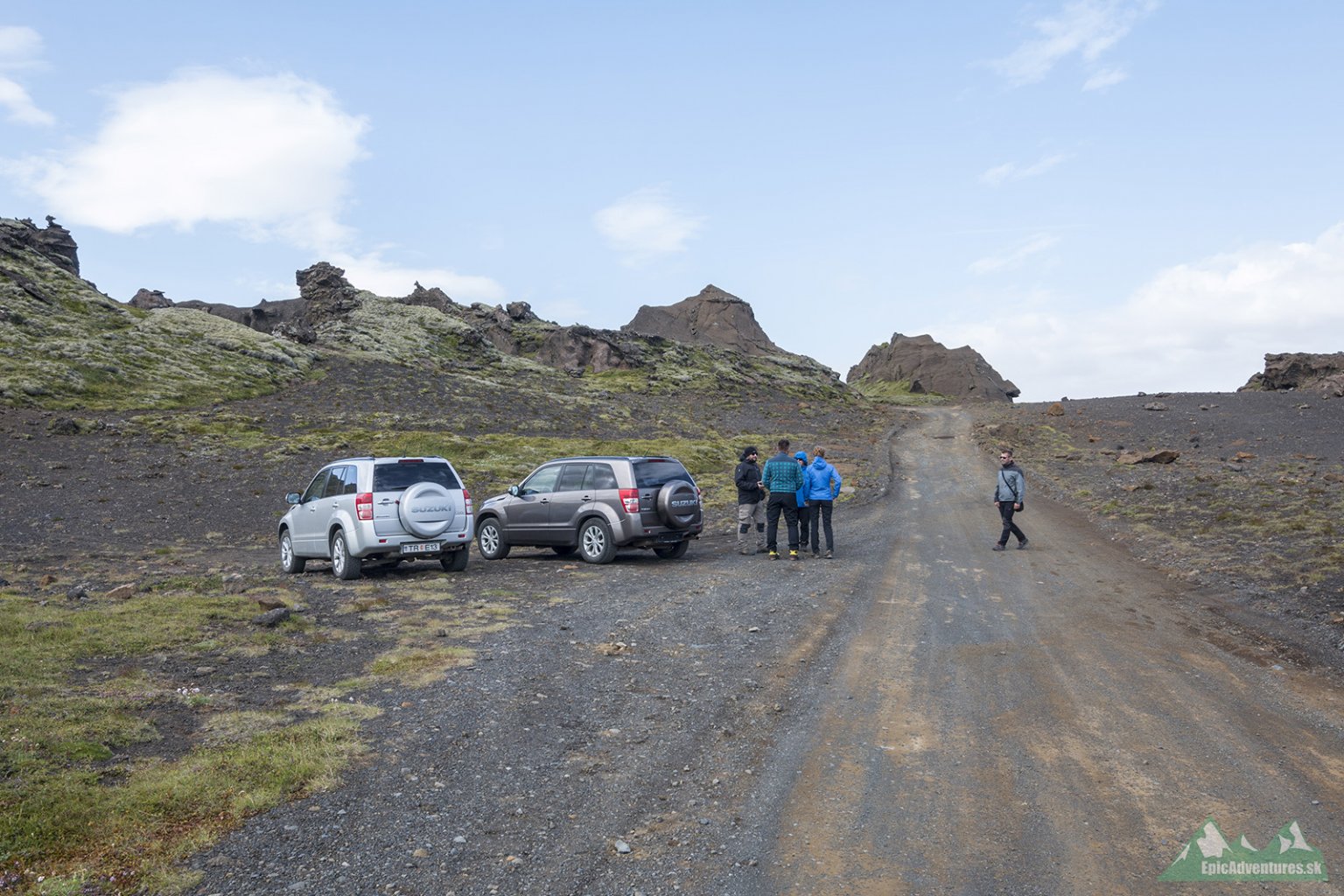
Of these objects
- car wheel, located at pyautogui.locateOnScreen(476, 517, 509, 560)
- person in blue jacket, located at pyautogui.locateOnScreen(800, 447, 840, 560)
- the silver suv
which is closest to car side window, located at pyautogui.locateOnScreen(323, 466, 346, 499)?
the silver suv

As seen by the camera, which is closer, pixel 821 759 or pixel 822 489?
pixel 821 759

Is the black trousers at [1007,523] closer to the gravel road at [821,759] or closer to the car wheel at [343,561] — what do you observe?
the gravel road at [821,759]

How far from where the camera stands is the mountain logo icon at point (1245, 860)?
→ 4574 millimetres

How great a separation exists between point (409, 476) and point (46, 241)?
71002 millimetres

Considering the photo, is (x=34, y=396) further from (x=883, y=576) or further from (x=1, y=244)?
(x=883, y=576)

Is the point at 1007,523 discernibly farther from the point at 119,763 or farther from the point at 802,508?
the point at 119,763

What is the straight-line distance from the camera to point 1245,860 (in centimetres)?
475

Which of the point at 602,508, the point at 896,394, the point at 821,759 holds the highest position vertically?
the point at 896,394

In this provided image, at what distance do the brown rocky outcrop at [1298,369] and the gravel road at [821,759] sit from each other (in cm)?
Result: 6257

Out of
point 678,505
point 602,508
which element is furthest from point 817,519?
point 602,508

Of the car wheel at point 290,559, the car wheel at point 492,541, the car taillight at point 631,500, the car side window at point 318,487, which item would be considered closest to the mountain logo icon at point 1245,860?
the car taillight at point 631,500

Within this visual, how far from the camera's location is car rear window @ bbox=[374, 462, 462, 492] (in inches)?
574

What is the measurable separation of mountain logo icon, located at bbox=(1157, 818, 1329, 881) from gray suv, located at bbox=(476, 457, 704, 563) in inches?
453

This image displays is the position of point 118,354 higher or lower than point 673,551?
higher
